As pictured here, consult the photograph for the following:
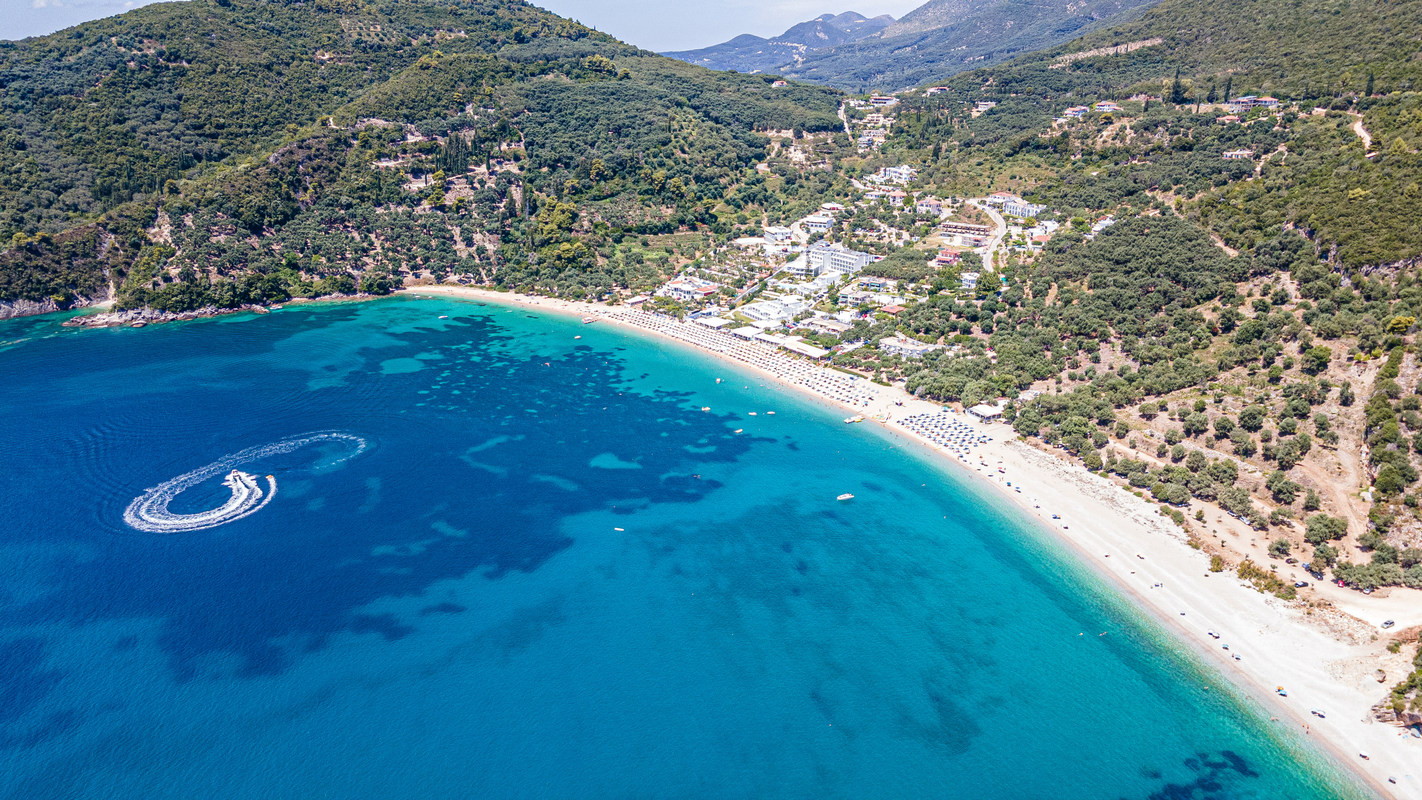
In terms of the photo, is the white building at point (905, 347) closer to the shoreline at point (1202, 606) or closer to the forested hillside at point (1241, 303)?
the forested hillside at point (1241, 303)

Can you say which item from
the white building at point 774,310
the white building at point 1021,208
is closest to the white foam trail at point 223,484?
the white building at point 774,310

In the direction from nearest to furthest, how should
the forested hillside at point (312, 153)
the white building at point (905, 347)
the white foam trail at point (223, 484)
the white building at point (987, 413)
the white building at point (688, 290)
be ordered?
the white foam trail at point (223, 484)
the white building at point (987, 413)
the white building at point (905, 347)
the white building at point (688, 290)
the forested hillside at point (312, 153)

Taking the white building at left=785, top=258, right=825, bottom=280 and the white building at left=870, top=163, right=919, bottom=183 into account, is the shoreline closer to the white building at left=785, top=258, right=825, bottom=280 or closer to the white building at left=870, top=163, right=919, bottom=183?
the white building at left=785, top=258, right=825, bottom=280

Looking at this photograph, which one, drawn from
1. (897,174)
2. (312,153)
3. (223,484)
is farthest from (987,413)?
(312,153)

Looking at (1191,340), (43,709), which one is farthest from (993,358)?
(43,709)

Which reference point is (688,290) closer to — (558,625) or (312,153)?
(558,625)

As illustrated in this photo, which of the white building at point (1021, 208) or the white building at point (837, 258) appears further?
the white building at point (1021, 208)
